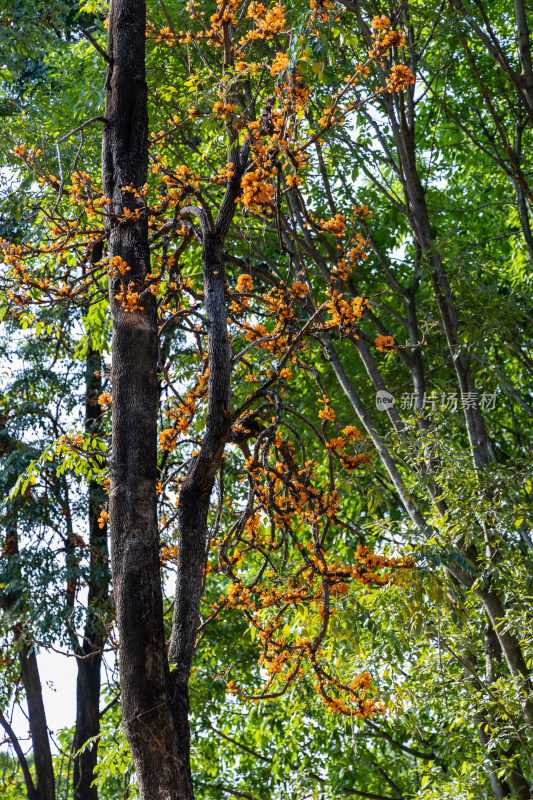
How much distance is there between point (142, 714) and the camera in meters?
2.20

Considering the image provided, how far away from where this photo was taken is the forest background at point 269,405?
2.64 m

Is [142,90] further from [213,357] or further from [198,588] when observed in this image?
[198,588]

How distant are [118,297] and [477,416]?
2.71m

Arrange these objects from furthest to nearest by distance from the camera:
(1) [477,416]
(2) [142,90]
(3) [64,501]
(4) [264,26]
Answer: (3) [64,501]
(1) [477,416]
(2) [142,90]
(4) [264,26]

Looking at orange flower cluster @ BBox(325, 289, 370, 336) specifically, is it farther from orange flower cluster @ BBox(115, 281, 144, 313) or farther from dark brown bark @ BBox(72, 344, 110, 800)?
dark brown bark @ BBox(72, 344, 110, 800)

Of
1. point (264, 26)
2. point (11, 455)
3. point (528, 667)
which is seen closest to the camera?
point (264, 26)

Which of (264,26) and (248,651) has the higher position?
(264,26)

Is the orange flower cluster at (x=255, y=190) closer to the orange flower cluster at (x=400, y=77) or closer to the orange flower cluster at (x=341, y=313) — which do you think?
the orange flower cluster at (x=341, y=313)

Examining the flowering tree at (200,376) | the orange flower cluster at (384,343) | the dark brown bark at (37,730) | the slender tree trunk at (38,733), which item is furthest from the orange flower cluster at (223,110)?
the slender tree trunk at (38,733)

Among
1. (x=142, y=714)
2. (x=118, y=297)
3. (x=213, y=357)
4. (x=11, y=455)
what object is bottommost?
(x=142, y=714)

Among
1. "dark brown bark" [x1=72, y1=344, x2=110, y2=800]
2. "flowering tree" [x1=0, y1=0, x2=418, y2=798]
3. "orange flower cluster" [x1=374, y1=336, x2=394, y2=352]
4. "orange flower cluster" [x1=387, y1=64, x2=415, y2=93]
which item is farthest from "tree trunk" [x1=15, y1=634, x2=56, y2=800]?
"orange flower cluster" [x1=387, y1=64, x2=415, y2=93]

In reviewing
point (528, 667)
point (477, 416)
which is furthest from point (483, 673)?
point (477, 416)

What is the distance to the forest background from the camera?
2641mm

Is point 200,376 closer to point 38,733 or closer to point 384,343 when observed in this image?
point 384,343
